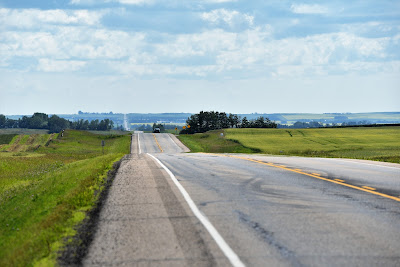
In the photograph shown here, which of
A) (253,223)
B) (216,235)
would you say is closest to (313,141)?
(253,223)

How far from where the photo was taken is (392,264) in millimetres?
6020

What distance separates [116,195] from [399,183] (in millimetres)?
8556

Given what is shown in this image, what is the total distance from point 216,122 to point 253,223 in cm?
16062

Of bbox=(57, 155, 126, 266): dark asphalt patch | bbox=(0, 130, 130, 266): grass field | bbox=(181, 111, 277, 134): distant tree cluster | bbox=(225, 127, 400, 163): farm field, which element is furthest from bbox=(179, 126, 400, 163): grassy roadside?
bbox=(181, 111, 277, 134): distant tree cluster

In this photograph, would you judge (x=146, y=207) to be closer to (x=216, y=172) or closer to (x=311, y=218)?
(x=311, y=218)

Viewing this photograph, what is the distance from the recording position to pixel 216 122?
553 ft

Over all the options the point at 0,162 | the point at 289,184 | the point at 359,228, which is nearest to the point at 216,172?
the point at 289,184

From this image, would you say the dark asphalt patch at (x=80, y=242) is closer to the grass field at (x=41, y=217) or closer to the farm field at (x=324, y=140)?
the grass field at (x=41, y=217)

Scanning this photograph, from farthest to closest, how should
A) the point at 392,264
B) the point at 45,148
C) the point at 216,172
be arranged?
the point at 45,148
the point at 216,172
the point at 392,264

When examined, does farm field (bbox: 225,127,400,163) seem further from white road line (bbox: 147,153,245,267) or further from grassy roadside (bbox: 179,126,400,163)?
white road line (bbox: 147,153,245,267)

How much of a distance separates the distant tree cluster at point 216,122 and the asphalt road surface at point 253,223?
140 metres

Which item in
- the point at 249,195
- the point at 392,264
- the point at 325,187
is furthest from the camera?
the point at 325,187

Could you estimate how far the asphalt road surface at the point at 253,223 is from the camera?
20.9 feet

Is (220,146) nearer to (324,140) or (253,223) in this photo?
(324,140)
